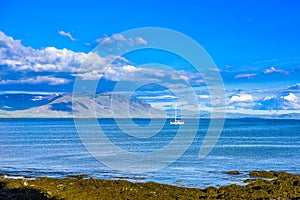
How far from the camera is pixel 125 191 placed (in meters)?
36.1

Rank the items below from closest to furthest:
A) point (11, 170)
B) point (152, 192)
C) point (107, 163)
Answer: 1. point (152, 192)
2. point (11, 170)
3. point (107, 163)

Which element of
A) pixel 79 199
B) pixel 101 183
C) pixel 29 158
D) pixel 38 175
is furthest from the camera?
pixel 29 158

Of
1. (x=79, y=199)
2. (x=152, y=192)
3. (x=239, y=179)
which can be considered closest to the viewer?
(x=79, y=199)

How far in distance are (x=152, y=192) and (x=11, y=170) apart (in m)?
26.9

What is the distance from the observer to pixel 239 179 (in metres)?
48.1

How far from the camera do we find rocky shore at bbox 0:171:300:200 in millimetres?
34125

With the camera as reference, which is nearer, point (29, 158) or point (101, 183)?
point (101, 183)

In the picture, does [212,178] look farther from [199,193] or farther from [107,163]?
[107,163]

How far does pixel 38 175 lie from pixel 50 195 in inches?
684

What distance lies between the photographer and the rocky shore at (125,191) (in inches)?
1344

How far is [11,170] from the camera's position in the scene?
5731 centimetres

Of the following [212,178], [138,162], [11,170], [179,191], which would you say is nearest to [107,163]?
[138,162]

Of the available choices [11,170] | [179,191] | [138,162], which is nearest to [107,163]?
A: [138,162]

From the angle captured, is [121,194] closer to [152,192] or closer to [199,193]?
[152,192]
